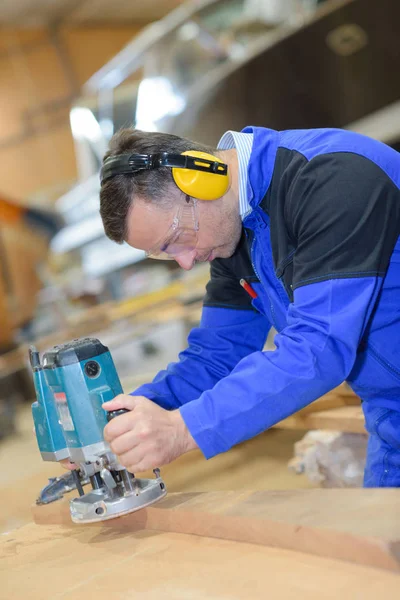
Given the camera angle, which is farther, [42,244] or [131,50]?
[42,244]

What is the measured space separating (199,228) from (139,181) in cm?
19

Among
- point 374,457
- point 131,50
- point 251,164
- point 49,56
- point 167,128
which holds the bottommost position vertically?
point 374,457

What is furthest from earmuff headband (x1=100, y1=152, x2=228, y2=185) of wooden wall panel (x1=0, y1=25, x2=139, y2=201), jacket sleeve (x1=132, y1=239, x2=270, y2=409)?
wooden wall panel (x1=0, y1=25, x2=139, y2=201)

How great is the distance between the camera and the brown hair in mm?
1532

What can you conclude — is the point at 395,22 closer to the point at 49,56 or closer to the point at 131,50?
the point at 131,50

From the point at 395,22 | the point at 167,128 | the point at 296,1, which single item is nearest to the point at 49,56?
the point at 167,128

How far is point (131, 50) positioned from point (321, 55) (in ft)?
9.13

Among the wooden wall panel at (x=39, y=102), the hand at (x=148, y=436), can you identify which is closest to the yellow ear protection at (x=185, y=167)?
the hand at (x=148, y=436)

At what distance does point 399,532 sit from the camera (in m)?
1.09

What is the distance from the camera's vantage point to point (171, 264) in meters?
8.73

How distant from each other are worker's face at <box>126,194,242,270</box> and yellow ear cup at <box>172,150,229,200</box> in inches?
1.8

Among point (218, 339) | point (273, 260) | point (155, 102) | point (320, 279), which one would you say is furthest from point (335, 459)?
point (155, 102)

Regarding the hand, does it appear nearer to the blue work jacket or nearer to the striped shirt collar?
the blue work jacket

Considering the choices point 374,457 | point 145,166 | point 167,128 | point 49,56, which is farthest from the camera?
point 49,56
